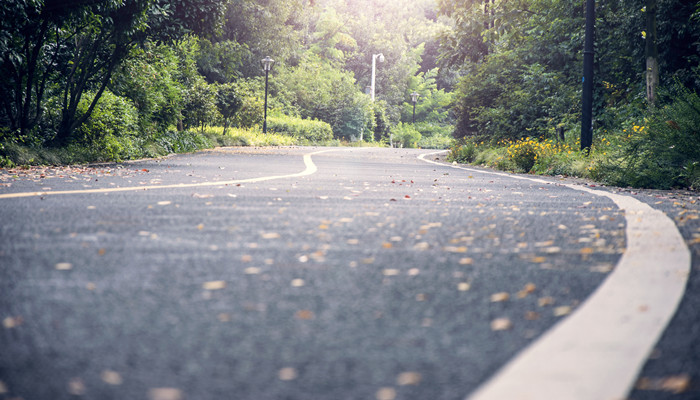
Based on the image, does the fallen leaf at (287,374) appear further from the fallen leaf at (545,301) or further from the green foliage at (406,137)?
the green foliage at (406,137)

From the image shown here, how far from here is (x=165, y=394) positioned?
1.80 meters

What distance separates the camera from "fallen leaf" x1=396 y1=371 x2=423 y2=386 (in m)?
1.91

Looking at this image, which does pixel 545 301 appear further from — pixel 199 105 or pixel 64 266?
pixel 199 105

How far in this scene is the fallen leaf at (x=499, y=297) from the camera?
2.81 m

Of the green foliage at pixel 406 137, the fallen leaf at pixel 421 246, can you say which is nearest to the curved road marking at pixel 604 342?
the fallen leaf at pixel 421 246

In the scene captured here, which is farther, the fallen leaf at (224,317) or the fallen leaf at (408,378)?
the fallen leaf at (224,317)

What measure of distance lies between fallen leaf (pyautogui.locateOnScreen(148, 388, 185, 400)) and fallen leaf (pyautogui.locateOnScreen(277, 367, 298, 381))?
288 mm

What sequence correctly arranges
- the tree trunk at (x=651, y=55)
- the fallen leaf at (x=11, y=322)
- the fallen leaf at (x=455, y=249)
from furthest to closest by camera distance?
1. the tree trunk at (x=651, y=55)
2. the fallen leaf at (x=455, y=249)
3. the fallen leaf at (x=11, y=322)

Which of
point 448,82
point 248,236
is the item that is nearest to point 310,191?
point 248,236

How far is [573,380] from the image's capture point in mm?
1918

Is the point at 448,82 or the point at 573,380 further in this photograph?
the point at 448,82

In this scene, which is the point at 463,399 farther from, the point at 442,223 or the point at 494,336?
the point at 442,223

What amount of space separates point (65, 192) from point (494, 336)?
5.73 m

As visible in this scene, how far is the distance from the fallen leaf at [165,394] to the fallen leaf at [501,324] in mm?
1139
